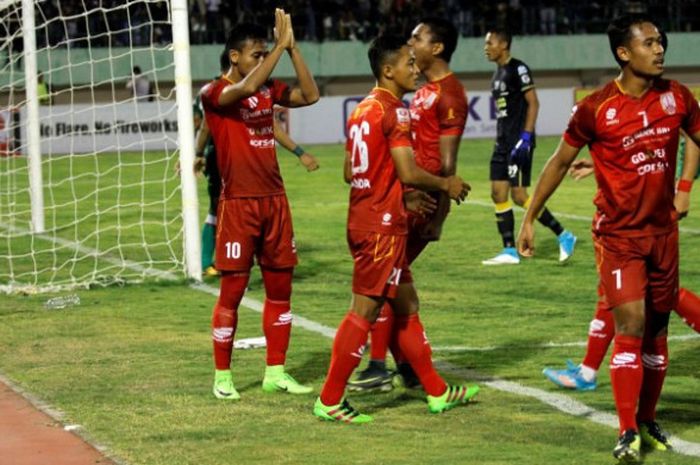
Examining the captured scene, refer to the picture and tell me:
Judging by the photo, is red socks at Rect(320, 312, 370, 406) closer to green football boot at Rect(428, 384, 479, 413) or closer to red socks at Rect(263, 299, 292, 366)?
green football boot at Rect(428, 384, 479, 413)

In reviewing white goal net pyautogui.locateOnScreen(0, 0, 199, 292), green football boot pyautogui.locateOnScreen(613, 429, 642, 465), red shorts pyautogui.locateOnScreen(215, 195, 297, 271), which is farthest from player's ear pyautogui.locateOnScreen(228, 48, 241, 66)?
white goal net pyautogui.locateOnScreen(0, 0, 199, 292)

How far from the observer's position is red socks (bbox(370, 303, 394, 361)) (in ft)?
28.5

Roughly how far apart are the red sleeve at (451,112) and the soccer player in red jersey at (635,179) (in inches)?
95.2

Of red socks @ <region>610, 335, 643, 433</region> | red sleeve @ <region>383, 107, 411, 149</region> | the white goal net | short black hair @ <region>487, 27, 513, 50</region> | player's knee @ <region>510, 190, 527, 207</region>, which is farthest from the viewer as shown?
player's knee @ <region>510, 190, 527, 207</region>

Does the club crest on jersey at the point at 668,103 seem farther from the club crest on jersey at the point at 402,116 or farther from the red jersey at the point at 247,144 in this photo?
the red jersey at the point at 247,144

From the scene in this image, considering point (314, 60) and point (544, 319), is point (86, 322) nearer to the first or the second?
point (544, 319)

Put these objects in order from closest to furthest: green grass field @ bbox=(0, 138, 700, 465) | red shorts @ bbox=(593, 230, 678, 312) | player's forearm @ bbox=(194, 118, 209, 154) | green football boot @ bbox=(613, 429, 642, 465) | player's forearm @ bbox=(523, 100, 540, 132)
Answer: green football boot @ bbox=(613, 429, 642, 465) → red shorts @ bbox=(593, 230, 678, 312) → green grass field @ bbox=(0, 138, 700, 465) → player's forearm @ bbox=(194, 118, 209, 154) → player's forearm @ bbox=(523, 100, 540, 132)

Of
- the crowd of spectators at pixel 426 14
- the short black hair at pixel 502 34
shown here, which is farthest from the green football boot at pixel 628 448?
the crowd of spectators at pixel 426 14

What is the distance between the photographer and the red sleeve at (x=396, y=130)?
767 centimetres

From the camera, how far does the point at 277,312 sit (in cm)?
880

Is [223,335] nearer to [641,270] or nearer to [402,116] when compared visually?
[402,116]

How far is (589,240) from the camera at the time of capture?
55.2 feet

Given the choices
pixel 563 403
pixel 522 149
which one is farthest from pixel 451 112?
pixel 522 149

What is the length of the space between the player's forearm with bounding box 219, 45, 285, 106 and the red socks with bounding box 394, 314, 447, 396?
4.92ft
